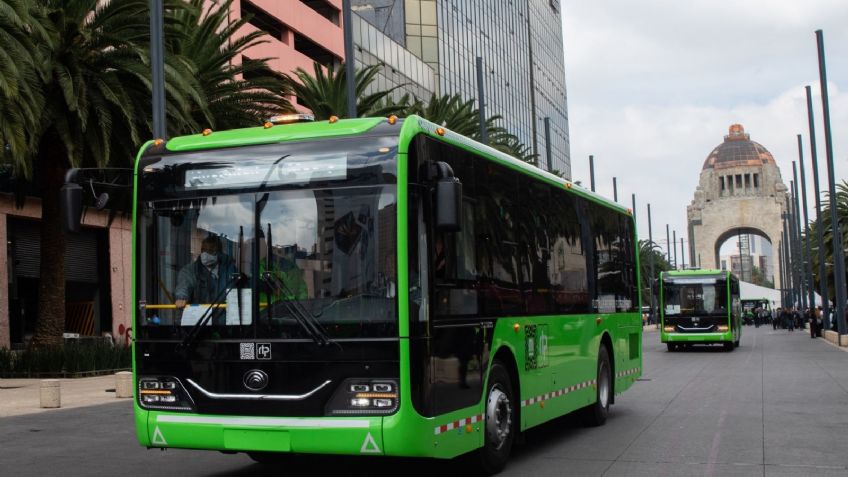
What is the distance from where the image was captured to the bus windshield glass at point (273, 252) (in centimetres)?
A: 766

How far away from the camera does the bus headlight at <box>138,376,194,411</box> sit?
8.07 m

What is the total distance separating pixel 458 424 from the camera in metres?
8.23

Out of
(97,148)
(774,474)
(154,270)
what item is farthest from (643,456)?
(97,148)

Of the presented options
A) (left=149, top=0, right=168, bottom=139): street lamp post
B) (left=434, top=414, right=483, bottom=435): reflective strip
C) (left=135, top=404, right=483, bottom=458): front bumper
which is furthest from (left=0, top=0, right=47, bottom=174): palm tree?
(left=434, top=414, right=483, bottom=435): reflective strip

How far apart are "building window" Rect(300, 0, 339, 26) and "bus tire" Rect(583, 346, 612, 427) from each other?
40.6m

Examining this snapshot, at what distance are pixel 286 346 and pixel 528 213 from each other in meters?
3.68

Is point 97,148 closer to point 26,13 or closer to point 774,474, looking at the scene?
point 26,13

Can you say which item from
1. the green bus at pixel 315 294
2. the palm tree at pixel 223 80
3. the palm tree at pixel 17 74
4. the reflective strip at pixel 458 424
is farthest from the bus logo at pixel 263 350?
the palm tree at pixel 223 80

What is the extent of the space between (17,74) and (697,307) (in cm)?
2445

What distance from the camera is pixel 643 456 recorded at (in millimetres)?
10273

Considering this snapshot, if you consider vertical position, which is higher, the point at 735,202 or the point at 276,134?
the point at 735,202

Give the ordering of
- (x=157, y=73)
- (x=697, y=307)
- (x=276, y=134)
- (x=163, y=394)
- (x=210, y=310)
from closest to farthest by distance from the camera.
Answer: (x=210, y=310) < (x=163, y=394) < (x=276, y=134) < (x=157, y=73) < (x=697, y=307)

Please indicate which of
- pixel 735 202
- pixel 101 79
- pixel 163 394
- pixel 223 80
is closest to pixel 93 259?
pixel 223 80

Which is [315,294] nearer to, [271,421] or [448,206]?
[271,421]
